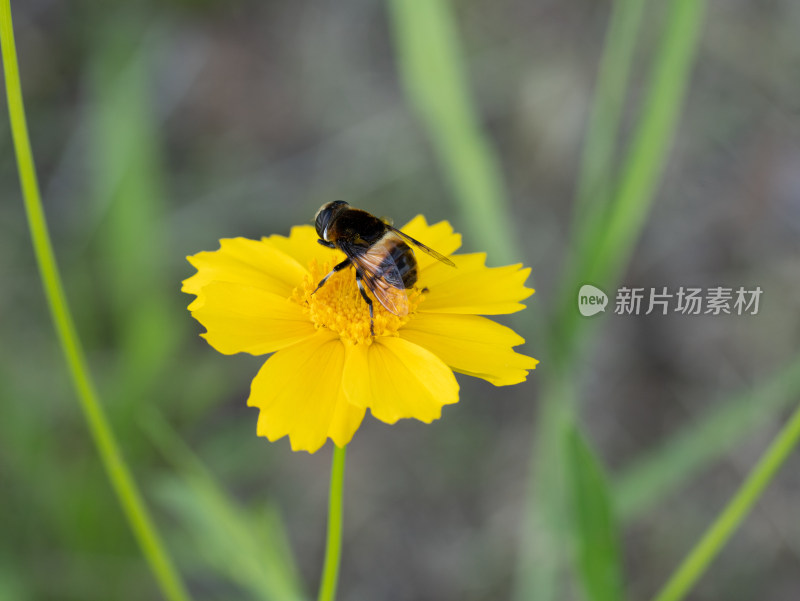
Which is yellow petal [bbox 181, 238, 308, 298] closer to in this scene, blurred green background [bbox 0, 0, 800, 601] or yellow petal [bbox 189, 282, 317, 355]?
yellow petal [bbox 189, 282, 317, 355]

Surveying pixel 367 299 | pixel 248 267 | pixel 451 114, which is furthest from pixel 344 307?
pixel 451 114

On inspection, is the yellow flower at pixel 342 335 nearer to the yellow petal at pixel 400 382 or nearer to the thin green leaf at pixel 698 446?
the yellow petal at pixel 400 382

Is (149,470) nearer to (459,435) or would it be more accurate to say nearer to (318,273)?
(459,435)

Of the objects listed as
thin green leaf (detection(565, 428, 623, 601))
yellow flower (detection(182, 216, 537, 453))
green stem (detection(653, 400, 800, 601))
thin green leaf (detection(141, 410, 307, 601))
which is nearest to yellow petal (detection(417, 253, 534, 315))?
yellow flower (detection(182, 216, 537, 453))

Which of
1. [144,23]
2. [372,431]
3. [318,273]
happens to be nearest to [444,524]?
[372,431]

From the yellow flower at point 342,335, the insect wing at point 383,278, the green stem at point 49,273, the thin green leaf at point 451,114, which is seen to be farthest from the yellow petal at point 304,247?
the thin green leaf at point 451,114

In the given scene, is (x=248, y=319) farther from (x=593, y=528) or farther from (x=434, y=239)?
(x=593, y=528)
